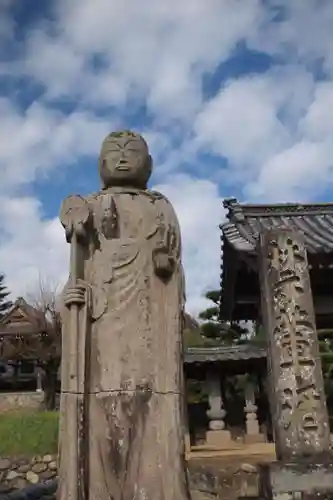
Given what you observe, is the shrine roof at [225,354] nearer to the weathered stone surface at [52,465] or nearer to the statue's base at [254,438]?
the statue's base at [254,438]

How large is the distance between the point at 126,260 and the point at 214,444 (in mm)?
9894

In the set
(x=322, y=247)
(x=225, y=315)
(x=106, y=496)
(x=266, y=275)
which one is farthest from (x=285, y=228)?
(x=225, y=315)

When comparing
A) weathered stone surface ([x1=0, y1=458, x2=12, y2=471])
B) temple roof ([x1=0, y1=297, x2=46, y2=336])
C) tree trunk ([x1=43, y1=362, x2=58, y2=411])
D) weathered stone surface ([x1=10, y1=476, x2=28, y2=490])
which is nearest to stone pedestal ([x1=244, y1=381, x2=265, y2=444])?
weathered stone surface ([x1=10, y1=476, x2=28, y2=490])

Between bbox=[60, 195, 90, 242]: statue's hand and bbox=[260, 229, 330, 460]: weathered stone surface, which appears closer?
bbox=[60, 195, 90, 242]: statue's hand

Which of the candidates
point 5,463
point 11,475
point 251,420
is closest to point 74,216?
point 251,420

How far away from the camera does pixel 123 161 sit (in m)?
4.49

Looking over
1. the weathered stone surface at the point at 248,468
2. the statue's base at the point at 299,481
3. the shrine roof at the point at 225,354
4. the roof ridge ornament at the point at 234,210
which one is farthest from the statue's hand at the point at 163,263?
the shrine roof at the point at 225,354

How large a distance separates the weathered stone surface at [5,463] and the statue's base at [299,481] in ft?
43.7

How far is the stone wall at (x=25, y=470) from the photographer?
1563cm

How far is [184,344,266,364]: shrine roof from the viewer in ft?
44.9

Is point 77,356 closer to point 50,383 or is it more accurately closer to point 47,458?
point 47,458

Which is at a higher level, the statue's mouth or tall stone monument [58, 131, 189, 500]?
the statue's mouth

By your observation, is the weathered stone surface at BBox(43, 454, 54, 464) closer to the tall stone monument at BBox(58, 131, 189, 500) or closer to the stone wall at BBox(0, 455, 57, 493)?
the stone wall at BBox(0, 455, 57, 493)

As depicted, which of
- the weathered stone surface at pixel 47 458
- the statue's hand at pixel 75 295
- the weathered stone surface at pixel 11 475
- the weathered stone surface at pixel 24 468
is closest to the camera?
the statue's hand at pixel 75 295
